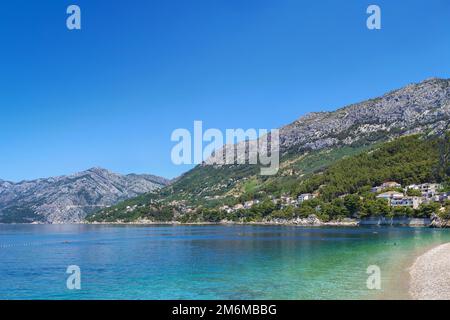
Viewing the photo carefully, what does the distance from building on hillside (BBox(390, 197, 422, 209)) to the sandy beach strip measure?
9379 cm

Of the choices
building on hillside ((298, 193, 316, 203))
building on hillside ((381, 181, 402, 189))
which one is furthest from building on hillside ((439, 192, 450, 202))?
building on hillside ((298, 193, 316, 203))

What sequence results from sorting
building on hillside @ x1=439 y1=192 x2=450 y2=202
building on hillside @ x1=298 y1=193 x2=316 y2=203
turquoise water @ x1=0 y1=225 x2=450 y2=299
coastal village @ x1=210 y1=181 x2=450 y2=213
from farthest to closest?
building on hillside @ x1=298 y1=193 x2=316 y2=203 < coastal village @ x1=210 y1=181 x2=450 y2=213 < building on hillside @ x1=439 y1=192 x2=450 y2=202 < turquoise water @ x1=0 y1=225 x2=450 y2=299

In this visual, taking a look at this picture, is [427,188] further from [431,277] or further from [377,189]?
[431,277]

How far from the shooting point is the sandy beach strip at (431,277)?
92.3 feet

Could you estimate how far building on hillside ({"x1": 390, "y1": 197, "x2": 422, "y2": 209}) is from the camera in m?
138

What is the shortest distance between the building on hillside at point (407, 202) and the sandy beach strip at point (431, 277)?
308 ft

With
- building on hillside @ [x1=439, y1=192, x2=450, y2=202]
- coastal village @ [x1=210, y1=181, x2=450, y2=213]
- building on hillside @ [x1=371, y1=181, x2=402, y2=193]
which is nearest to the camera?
building on hillside @ [x1=439, y1=192, x2=450, y2=202]

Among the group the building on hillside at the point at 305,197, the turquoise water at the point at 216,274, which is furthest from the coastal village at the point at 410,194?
the turquoise water at the point at 216,274

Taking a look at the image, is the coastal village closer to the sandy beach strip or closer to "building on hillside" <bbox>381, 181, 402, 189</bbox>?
"building on hillside" <bbox>381, 181, 402, 189</bbox>

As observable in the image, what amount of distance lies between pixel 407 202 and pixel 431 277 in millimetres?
115028

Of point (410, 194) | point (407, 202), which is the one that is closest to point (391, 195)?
point (410, 194)

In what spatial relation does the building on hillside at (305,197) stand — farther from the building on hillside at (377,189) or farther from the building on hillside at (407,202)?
the building on hillside at (407,202)

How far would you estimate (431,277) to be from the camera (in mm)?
34781
